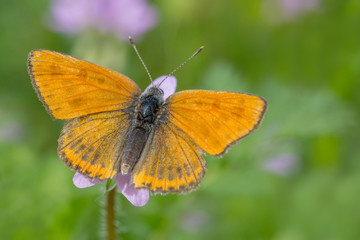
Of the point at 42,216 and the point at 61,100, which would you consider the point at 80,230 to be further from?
the point at 61,100

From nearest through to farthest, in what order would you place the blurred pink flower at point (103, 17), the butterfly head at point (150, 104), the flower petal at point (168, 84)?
the butterfly head at point (150, 104), the flower petal at point (168, 84), the blurred pink flower at point (103, 17)

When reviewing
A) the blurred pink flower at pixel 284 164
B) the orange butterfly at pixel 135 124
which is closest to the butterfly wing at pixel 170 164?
the orange butterfly at pixel 135 124

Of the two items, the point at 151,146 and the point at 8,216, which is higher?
the point at 151,146

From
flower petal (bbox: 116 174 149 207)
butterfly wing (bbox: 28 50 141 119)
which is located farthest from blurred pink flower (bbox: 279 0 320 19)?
flower petal (bbox: 116 174 149 207)

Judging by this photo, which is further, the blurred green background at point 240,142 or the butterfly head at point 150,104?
the blurred green background at point 240,142

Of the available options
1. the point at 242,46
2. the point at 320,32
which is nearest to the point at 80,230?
the point at 242,46

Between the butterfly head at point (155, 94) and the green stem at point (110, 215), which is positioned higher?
the butterfly head at point (155, 94)

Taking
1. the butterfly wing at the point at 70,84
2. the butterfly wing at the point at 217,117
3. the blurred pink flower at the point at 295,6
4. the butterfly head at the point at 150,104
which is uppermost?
the butterfly wing at the point at 70,84

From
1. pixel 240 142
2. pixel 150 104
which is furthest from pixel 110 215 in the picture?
pixel 240 142

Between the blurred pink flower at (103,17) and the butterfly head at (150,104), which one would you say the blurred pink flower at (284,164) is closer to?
the blurred pink flower at (103,17)
